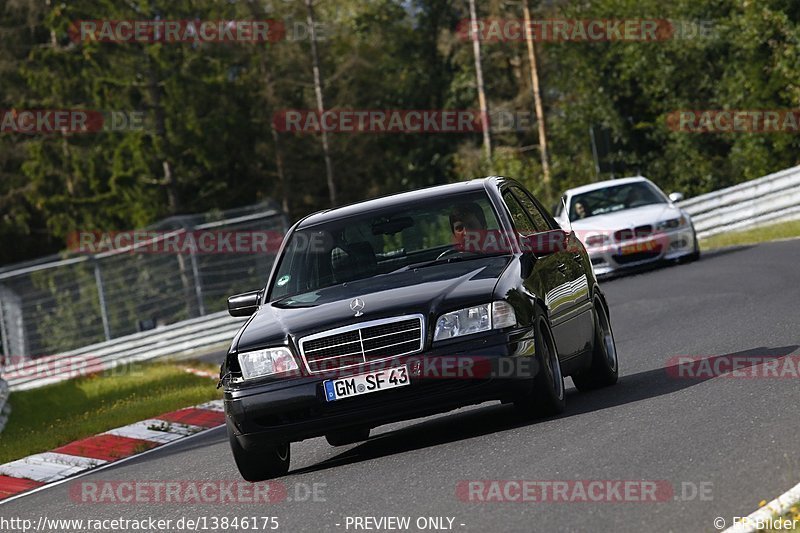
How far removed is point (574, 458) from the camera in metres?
7.77

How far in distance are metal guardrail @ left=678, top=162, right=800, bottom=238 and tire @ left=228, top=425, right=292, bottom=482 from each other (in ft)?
68.5

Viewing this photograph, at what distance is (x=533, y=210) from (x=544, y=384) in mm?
2487

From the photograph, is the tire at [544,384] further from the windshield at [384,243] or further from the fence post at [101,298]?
the fence post at [101,298]

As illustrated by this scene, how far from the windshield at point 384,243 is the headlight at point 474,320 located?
38.5 inches

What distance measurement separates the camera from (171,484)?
9.84 meters

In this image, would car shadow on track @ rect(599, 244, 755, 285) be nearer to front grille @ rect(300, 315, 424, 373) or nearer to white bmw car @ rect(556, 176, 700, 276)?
white bmw car @ rect(556, 176, 700, 276)

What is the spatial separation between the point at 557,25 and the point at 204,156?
620 inches

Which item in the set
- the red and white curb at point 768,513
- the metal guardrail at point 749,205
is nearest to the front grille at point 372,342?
the red and white curb at point 768,513

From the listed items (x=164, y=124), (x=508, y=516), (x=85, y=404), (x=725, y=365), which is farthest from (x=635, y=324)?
(x=164, y=124)

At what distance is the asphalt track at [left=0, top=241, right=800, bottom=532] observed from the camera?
659cm

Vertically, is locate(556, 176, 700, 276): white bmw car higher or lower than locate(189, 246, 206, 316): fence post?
higher

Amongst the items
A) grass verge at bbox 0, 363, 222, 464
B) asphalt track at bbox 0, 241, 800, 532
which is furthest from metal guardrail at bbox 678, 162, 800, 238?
asphalt track at bbox 0, 241, 800, 532

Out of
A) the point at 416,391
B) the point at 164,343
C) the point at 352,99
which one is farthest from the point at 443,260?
the point at 352,99

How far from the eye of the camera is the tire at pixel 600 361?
10711mm
